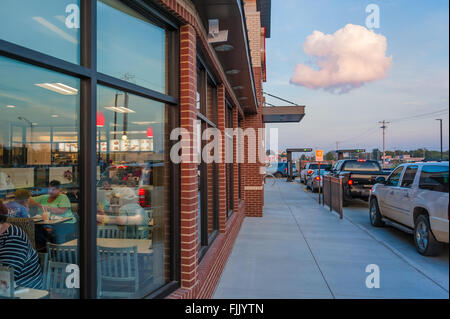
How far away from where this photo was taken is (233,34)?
4.07 meters

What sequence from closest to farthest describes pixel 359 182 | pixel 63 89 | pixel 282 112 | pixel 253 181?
pixel 63 89 → pixel 253 181 → pixel 282 112 → pixel 359 182

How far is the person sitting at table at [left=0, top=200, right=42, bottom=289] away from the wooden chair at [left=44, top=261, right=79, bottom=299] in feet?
0.35

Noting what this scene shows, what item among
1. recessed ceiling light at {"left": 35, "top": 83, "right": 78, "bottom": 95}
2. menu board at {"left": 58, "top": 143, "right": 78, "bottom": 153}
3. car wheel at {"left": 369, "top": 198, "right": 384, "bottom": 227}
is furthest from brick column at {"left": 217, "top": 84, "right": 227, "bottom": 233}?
car wheel at {"left": 369, "top": 198, "right": 384, "bottom": 227}

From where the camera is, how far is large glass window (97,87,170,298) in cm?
275

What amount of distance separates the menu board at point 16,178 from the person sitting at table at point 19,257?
164cm

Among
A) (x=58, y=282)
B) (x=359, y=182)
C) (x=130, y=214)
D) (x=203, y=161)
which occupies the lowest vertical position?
(x=58, y=282)

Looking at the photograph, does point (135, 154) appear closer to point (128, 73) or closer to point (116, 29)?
point (128, 73)

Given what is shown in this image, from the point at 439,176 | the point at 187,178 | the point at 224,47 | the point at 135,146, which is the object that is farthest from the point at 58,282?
the point at 224,47

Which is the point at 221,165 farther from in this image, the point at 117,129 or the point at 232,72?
the point at 117,129

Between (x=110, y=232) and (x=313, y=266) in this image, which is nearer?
(x=110, y=232)

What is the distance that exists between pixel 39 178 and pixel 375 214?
26.5 ft

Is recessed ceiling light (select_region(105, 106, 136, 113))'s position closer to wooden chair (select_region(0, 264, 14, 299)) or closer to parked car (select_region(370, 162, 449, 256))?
wooden chair (select_region(0, 264, 14, 299))

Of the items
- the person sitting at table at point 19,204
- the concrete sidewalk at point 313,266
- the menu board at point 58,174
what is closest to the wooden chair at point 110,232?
the menu board at point 58,174

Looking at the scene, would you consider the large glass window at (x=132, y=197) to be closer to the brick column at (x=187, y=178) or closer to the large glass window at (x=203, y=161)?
Answer: the brick column at (x=187, y=178)
